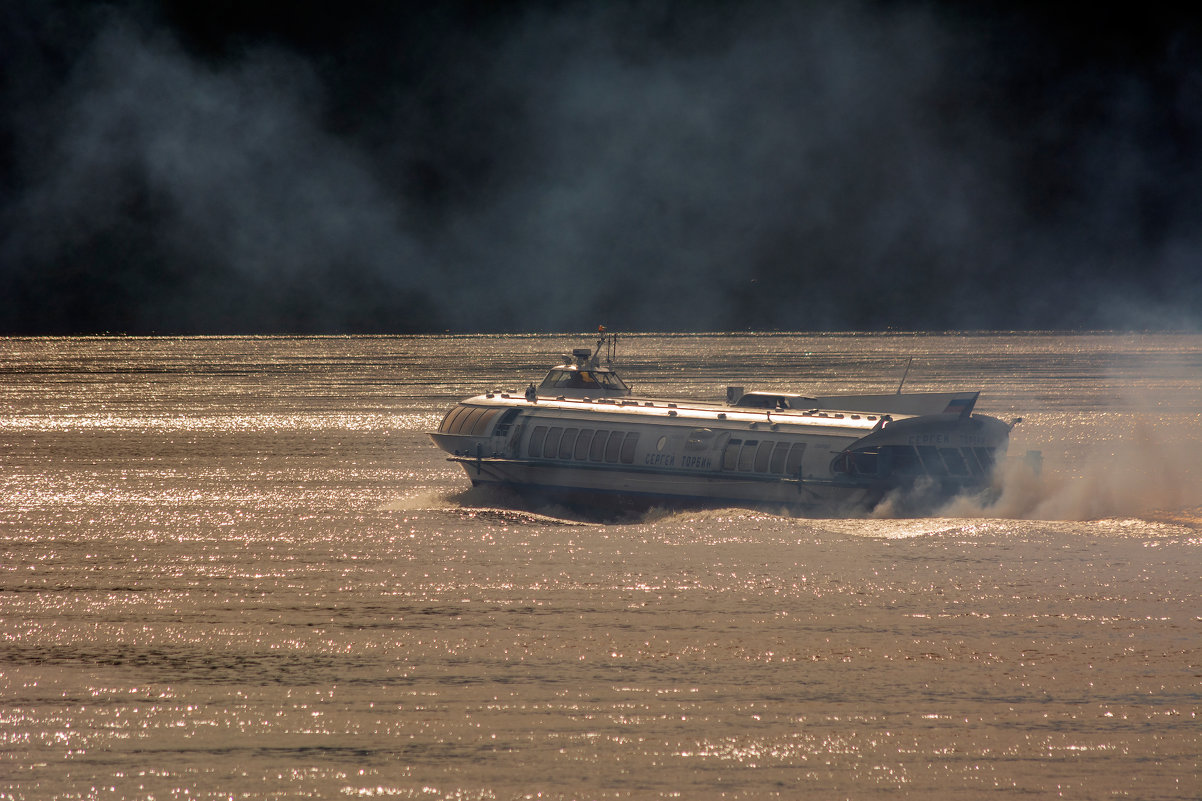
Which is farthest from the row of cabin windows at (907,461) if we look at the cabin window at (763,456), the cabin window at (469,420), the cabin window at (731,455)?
the cabin window at (469,420)

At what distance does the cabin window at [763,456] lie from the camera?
26.8 m

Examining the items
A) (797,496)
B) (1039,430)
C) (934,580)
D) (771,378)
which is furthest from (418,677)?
(771,378)

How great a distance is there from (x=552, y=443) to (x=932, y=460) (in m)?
10.2

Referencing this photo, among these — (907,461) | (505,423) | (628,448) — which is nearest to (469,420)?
(505,423)

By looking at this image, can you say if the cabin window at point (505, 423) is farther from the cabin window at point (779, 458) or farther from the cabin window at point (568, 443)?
the cabin window at point (779, 458)

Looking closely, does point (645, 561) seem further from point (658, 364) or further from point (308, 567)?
point (658, 364)

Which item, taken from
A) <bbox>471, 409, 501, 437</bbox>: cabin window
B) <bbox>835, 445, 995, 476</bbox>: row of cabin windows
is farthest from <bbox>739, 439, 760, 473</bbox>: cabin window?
<bbox>471, 409, 501, 437</bbox>: cabin window

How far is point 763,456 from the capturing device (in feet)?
88.2

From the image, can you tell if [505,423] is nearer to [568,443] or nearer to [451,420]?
[451,420]

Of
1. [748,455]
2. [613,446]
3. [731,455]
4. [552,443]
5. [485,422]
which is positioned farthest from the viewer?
[485,422]

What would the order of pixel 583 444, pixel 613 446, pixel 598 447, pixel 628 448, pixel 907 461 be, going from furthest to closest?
pixel 583 444, pixel 598 447, pixel 613 446, pixel 628 448, pixel 907 461

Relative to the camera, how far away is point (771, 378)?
101875mm

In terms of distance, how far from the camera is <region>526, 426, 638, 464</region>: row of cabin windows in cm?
2877

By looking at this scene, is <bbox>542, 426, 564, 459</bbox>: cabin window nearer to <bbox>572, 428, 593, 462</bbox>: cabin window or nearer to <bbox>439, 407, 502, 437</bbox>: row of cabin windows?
<bbox>572, 428, 593, 462</bbox>: cabin window
